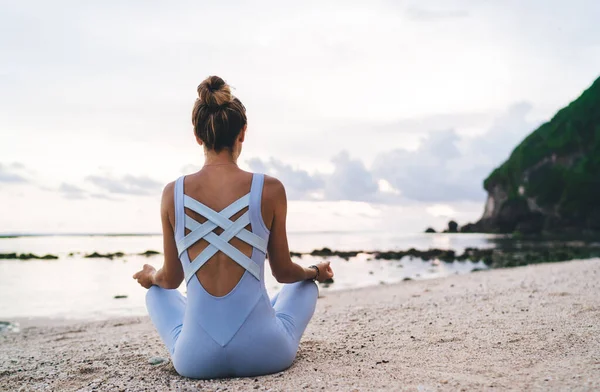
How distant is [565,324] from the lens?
5793mm

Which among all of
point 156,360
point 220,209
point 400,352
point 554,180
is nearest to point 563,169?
point 554,180

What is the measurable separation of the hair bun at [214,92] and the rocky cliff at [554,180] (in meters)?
85.1

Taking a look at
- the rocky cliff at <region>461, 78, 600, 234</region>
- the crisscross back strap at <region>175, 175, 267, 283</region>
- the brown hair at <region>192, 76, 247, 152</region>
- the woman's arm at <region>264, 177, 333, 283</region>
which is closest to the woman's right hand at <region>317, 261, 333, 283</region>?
the woman's arm at <region>264, 177, 333, 283</region>

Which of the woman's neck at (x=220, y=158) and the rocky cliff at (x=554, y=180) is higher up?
the rocky cliff at (x=554, y=180)

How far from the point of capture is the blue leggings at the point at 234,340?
3.82 metres

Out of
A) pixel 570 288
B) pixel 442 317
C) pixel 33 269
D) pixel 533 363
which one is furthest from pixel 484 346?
pixel 33 269

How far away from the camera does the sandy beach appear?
3826 millimetres

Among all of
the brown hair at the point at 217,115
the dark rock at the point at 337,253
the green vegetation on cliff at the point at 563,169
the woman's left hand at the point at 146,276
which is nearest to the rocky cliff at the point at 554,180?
the green vegetation on cliff at the point at 563,169

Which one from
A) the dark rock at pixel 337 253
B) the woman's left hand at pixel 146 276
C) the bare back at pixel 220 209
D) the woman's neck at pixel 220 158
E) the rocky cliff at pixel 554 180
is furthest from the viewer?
the rocky cliff at pixel 554 180

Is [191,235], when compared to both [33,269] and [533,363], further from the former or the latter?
[33,269]

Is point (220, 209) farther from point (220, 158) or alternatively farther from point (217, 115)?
point (217, 115)

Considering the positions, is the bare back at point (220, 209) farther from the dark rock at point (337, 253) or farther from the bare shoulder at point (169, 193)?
the dark rock at point (337, 253)

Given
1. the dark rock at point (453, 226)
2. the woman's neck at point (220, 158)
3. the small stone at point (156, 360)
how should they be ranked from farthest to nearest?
1. the dark rock at point (453, 226)
2. the small stone at point (156, 360)
3. the woman's neck at point (220, 158)

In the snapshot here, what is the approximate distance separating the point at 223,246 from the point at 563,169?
319 ft
